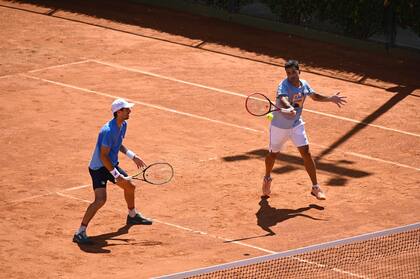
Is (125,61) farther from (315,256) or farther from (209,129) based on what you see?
(315,256)

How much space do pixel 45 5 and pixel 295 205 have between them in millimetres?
13846

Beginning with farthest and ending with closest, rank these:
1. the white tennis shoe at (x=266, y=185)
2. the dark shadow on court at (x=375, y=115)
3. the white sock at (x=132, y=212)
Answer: the dark shadow on court at (x=375, y=115)
the white tennis shoe at (x=266, y=185)
the white sock at (x=132, y=212)

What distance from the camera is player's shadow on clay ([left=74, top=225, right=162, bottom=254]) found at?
14375 mm

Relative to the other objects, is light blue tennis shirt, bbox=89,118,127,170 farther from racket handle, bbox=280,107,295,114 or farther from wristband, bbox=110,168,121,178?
racket handle, bbox=280,107,295,114

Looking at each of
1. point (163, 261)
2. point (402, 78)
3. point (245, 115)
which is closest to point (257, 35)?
point (402, 78)

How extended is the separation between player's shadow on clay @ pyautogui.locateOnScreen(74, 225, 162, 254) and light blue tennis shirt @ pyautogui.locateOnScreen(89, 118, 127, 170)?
3.10 ft

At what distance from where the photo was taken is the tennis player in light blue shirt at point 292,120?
1602 cm

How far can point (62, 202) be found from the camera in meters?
16.0

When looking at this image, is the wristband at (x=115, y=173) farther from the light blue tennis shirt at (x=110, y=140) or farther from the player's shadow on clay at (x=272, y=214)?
the player's shadow on clay at (x=272, y=214)

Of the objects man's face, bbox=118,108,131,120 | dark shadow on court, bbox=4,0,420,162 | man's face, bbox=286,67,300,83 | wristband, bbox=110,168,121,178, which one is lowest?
wristband, bbox=110,168,121,178

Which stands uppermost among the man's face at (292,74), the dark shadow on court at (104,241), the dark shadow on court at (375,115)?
the man's face at (292,74)

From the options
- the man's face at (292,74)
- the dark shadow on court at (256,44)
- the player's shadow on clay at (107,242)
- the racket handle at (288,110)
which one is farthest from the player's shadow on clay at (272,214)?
the dark shadow on court at (256,44)

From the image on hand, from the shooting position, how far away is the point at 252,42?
86.2 feet

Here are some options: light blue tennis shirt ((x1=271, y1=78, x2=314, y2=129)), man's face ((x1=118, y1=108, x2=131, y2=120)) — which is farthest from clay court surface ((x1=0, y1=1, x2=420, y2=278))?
man's face ((x1=118, y1=108, x2=131, y2=120))
